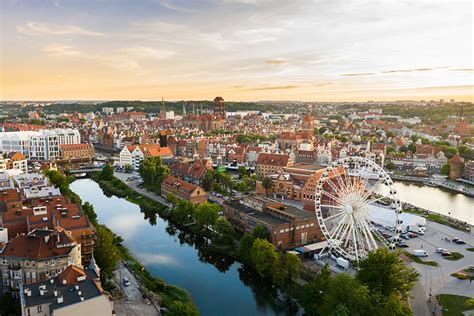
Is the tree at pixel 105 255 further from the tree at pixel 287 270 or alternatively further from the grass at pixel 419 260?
the grass at pixel 419 260

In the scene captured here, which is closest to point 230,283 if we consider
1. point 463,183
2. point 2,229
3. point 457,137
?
point 2,229

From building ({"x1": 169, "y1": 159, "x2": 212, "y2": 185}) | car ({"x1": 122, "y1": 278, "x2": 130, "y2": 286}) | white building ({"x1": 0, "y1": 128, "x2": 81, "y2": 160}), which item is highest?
white building ({"x1": 0, "y1": 128, "x2": 81, "y2": 160})

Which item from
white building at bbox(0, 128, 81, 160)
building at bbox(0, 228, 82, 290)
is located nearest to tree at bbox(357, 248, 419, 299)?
building at bbox(0, 228, 82, 290)

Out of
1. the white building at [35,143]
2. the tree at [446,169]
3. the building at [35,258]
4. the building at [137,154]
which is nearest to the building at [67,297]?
the building at [35,258]

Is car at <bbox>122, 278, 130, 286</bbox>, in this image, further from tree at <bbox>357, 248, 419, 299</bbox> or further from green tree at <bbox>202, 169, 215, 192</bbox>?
green tree at <bbox>202, 169, 215, 192</bbox>

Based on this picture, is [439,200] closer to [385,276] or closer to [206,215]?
[206,215]

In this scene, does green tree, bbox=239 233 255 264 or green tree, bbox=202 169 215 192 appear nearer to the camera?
green tree, bbox=239 233 255 264
